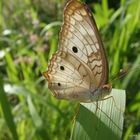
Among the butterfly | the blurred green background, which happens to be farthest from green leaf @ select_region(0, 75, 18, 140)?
the blurred green background

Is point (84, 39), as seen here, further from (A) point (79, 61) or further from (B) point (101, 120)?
(B) point (101, 120)

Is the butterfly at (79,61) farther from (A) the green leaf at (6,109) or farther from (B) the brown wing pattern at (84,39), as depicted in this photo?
(A) the green leaf at (6,109)

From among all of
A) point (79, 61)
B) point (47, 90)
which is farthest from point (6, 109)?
point (47, 90)

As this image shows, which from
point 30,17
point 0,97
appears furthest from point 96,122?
point 30,17

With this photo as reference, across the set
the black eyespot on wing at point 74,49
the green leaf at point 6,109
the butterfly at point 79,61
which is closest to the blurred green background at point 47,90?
the green leaf at point 6,109

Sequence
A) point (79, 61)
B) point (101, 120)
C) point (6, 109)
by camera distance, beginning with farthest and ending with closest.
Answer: point (6, 109), point (79, 61), point (101, 120)

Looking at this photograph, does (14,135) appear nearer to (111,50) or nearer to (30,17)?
(111,50)
